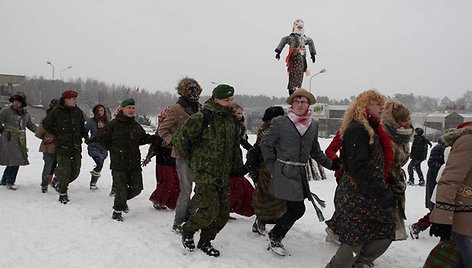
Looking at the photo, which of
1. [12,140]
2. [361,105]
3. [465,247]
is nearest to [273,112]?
[361,105]

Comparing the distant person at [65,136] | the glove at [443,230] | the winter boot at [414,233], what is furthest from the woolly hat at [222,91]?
the winter boot at [414,233]

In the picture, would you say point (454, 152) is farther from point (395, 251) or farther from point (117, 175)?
point (117, 175)

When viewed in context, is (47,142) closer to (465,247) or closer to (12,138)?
(12,138)

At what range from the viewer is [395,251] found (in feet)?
16.3

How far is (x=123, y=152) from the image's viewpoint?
5.79 meters

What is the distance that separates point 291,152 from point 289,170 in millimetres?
203

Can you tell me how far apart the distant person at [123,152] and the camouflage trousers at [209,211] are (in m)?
1.66

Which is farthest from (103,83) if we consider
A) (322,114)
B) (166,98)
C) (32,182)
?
(32,182)

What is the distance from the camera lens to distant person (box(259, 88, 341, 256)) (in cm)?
440

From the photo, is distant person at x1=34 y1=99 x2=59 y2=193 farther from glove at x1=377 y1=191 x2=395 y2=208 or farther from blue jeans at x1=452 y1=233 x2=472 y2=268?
blue jeans at x1=452 y1=233 x2=472 y2=268

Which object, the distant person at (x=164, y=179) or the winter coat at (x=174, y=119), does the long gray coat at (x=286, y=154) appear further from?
the distant person at (x=164, y=179)

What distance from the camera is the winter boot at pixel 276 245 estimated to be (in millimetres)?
4617

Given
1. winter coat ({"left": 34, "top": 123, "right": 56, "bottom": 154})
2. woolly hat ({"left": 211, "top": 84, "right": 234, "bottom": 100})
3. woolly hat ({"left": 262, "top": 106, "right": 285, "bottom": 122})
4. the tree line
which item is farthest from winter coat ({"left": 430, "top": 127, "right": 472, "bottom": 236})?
the tree line

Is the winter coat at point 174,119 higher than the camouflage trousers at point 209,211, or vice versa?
the winter coat at point 174,119
